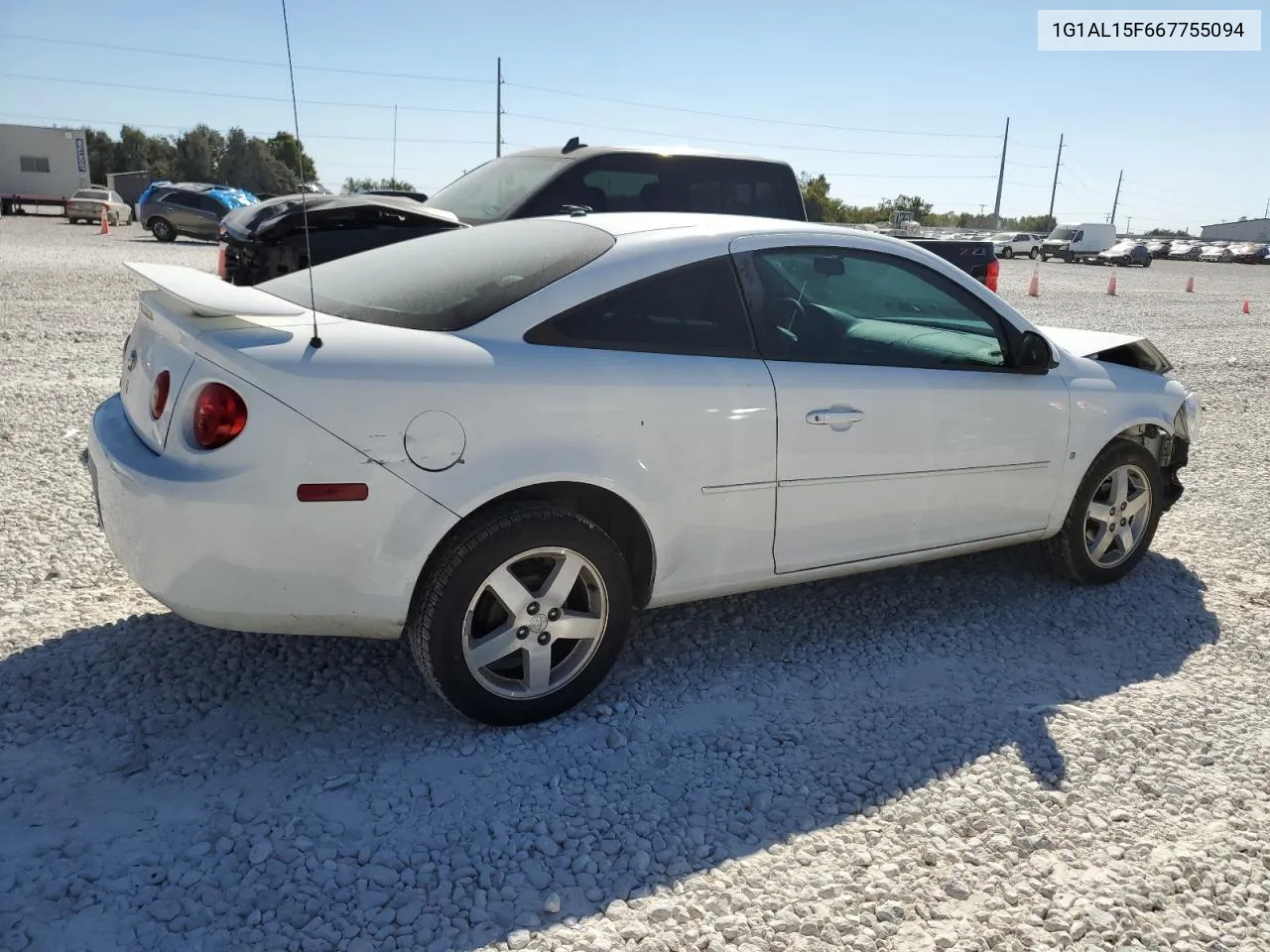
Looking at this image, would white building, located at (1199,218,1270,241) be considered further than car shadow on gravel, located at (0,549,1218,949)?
Yes

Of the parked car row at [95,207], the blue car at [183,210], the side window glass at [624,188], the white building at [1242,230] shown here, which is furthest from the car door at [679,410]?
the white building at [1242,230]

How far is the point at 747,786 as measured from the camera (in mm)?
2938

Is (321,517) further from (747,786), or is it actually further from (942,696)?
(942,696)

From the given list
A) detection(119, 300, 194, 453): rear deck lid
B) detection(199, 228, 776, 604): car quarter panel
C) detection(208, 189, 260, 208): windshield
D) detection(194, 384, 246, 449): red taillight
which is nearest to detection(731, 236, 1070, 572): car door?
detection(199, 228, 776, 604): car quarter panel

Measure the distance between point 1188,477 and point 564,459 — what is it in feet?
17.5

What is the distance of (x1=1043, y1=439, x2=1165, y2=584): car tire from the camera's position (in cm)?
444

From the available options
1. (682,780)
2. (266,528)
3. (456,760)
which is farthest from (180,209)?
(682,780)

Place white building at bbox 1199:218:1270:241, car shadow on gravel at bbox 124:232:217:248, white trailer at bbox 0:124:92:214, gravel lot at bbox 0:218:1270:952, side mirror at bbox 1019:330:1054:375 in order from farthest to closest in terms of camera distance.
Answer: white building at bbox 1199:218:1270:241 → white trailer at bbox 0:124:92:214 → car shadow on gravel at bbox 124:232:217:248 → side mirror at bbox 1019:330:1054:375 → gravel lot at bbox 0:218:1270:952

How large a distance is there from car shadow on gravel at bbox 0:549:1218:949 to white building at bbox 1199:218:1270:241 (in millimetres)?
106928

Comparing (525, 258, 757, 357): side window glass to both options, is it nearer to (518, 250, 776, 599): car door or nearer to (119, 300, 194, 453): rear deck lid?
(518, 250, 776, 599): car door

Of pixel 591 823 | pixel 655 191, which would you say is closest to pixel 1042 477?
pixel 591 823

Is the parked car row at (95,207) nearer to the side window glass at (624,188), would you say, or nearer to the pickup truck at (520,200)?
the pickup truck at (520,200)

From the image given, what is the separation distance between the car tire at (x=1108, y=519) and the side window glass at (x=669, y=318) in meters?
1.96

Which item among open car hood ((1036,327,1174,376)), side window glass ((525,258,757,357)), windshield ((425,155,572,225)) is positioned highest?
windshield ((425,155,572,225))
